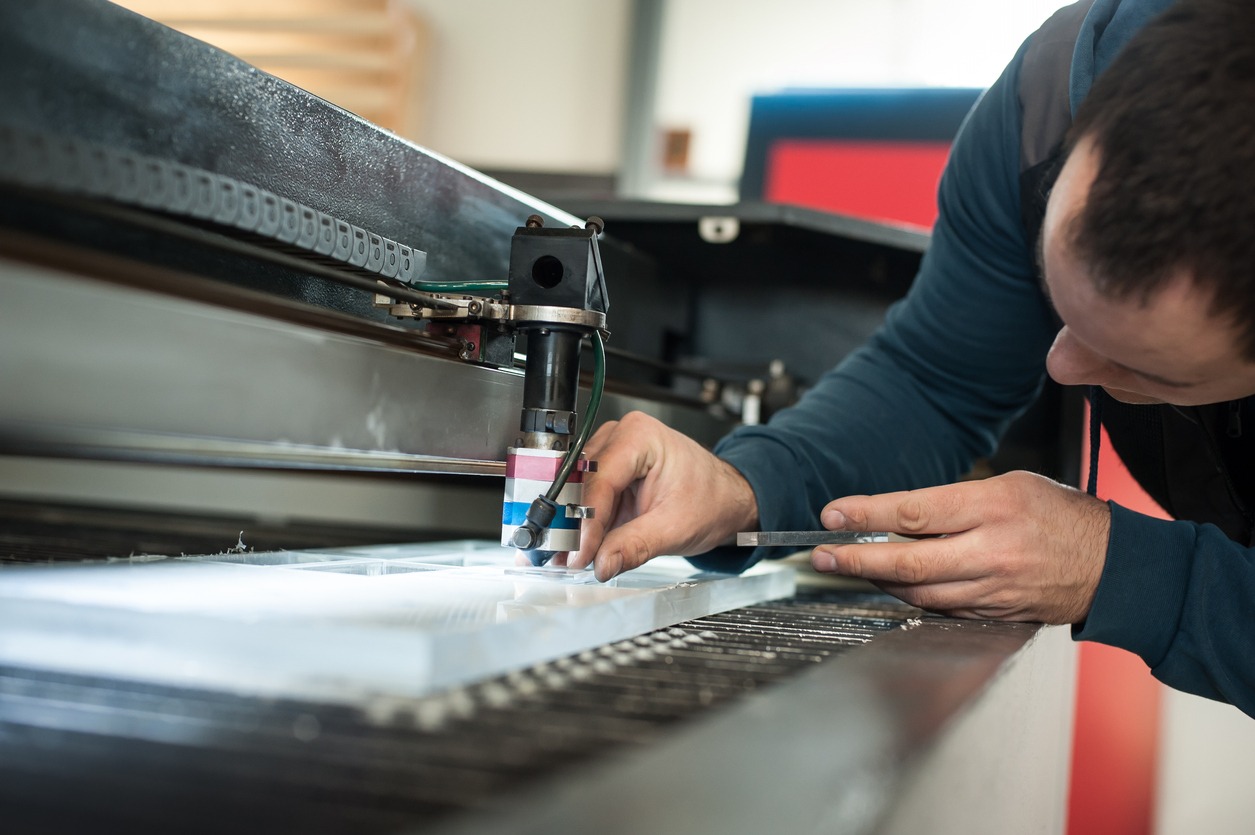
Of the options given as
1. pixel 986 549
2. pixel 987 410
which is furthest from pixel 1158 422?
pixel 986 549

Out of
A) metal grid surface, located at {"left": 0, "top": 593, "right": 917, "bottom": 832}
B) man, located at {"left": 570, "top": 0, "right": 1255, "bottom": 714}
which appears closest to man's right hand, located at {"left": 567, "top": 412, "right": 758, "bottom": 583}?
man, located at {"left": 570, "top": 0, "right": 1255, "bottom": 714}

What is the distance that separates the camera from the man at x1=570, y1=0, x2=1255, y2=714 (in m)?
0.75

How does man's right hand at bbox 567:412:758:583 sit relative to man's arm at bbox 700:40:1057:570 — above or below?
below

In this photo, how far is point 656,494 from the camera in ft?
3.33

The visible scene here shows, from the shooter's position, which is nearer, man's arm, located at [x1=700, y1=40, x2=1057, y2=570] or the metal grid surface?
the metal grid surface

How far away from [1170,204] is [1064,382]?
31cm

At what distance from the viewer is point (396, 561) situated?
3.04ft

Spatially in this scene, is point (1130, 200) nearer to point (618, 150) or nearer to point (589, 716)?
point (589, 716)

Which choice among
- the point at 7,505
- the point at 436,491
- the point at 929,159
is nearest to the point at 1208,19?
the point at 436,491

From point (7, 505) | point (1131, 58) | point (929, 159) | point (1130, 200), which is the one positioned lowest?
point (7, 505)

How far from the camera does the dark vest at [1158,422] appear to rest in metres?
1.16

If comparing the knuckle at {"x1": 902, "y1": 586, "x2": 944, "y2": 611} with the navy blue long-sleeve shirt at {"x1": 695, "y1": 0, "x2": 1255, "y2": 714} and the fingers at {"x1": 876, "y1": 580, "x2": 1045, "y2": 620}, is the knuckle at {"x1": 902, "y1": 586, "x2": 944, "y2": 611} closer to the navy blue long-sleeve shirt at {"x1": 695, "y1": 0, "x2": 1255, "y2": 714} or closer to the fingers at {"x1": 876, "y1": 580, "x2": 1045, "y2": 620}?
the fingers at {"x1": 876, "y1": 580, "x2": 1045, "y2": 620}

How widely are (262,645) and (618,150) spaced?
3.06m

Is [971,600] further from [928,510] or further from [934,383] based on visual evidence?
[934,383]
